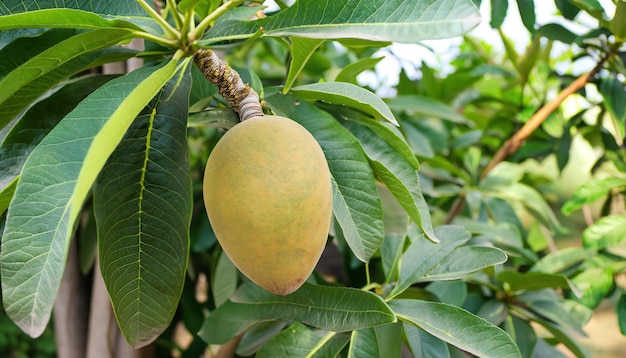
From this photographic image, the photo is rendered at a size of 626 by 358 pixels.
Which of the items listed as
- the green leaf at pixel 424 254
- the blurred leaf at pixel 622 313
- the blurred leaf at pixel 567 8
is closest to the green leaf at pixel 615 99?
the blurred leaf at pixel 567 8

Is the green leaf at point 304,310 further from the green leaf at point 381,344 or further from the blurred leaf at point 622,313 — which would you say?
the blurred leaf at point 622,313

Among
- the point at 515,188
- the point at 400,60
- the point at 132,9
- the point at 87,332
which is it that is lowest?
the point at 87,332

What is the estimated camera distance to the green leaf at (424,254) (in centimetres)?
58

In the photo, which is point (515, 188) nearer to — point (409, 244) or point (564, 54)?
point (409, 244)

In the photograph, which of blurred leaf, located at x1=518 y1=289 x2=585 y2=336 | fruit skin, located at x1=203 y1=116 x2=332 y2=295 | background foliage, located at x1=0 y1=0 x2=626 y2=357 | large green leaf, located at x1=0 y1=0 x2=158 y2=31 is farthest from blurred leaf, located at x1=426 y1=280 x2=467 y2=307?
large green leaf, located at x1=0 y1=0 x2=158 y2=31

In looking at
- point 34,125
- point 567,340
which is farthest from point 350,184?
point 567,340

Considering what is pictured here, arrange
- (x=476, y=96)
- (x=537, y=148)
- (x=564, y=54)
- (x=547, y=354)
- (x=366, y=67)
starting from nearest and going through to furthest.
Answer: (x=366, y=67) < (x=547, y=354) < (x=537, y=148) < (x=476, y=96) < (x=564, y=54)

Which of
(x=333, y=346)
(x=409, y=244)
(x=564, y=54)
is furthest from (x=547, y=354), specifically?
(x=564, y=54)

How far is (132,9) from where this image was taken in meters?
0.49

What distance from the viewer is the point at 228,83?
0.47m

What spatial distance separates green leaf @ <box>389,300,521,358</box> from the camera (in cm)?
48

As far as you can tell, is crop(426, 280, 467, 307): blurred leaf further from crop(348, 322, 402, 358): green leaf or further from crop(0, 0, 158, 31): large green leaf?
crop(0, 0, 158, 31): large green leaf

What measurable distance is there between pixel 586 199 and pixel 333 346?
521mm

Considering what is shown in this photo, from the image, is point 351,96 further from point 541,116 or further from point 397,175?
point 541,116
